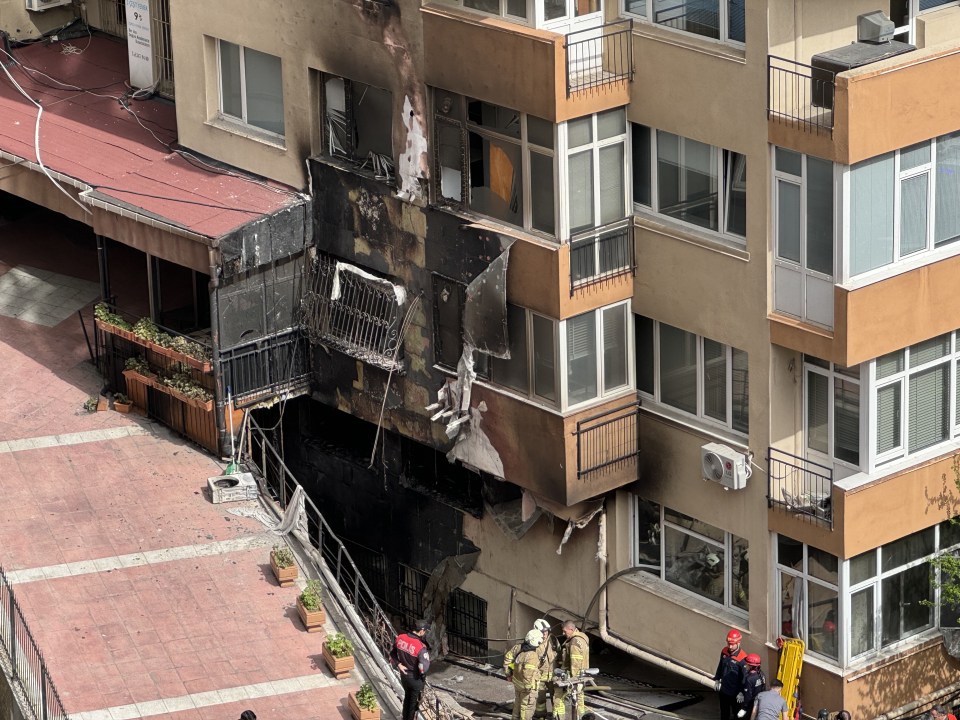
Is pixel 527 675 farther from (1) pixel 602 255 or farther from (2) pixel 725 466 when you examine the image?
(1) pixel 602 255

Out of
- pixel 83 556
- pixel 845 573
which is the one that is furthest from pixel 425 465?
pixel 845 573

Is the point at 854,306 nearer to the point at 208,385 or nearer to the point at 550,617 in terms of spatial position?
the point at 550,617

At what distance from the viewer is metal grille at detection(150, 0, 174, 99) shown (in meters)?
41.9

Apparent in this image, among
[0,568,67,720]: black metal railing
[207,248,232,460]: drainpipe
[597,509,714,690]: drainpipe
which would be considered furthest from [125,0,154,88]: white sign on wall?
[597,509,714,690]: drainpipe

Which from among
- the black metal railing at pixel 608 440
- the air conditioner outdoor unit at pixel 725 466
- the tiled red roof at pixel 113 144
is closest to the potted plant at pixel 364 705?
the black metal railing at pixel 608 440

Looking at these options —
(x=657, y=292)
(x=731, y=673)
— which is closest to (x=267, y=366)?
(x=657, y=292)

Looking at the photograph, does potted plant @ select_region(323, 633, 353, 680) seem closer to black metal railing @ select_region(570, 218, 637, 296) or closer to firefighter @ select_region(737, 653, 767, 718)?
firefighter @ select_region(737, 653, 767, 718)

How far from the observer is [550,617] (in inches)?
1478

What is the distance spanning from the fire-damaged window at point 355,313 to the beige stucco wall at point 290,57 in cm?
180

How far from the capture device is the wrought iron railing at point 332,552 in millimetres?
35688

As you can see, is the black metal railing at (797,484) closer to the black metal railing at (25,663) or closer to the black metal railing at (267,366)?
the black metal railing at (267,366)

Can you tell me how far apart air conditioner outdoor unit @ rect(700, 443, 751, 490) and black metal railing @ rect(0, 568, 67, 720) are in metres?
10.0

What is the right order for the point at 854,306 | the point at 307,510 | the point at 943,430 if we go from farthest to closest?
the point at 307,510
the point at 943,430
the point at 854,306

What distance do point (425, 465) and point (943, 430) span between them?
9611mm
